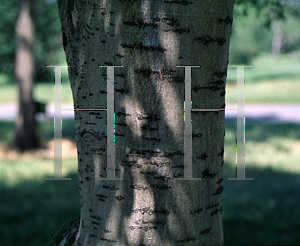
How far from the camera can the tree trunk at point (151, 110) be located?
1502 millimetres

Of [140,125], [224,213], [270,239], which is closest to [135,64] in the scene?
[140,125]

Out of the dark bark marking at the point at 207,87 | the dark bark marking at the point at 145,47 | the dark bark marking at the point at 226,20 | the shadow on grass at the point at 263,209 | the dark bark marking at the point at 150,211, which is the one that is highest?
the dark bark marking at the point at 226,20

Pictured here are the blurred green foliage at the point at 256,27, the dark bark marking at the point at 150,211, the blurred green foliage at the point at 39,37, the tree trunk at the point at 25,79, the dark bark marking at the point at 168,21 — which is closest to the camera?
the dark bark marking at the point at 168,21

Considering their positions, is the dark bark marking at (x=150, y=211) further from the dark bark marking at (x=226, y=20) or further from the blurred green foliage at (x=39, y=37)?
the blurred green foliage at (x=39, y=37)

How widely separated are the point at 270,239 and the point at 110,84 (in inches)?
119

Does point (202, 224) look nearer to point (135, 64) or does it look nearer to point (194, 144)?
point (194, 144)

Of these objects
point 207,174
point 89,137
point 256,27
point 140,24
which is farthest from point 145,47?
point 256,27

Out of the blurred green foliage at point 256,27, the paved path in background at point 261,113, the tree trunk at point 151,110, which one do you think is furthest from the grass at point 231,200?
the paved path in background at point 261,113

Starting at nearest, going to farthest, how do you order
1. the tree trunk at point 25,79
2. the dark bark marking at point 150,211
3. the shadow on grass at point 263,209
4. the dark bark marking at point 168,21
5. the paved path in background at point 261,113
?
the dark bark marking at point 168,21, the dark bark marking at point 150,211, the shadow on grass at point 263,209, the tree trunk at point 25,79, the paved path in background at point 261,113

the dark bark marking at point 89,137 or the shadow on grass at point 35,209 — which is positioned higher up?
the dark bark marking at point 89,137

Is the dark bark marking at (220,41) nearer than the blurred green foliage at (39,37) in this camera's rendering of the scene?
Yes

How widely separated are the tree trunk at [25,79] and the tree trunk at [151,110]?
19.6 feet

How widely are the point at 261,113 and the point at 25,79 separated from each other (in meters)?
8.50

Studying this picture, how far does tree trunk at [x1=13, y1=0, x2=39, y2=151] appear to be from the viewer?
23.8 ft
